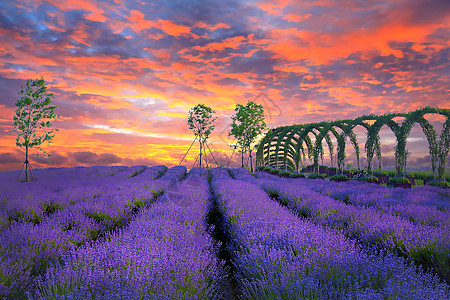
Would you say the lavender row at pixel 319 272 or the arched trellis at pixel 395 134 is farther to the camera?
the arched trellis at pixel 395 134

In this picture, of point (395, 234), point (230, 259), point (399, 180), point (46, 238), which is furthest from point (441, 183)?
point (46, 238)

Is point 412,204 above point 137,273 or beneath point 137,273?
beneath

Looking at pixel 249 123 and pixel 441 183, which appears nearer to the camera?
pixel 441 183

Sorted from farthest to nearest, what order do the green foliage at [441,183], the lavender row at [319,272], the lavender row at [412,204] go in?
1. the green foliage at [441,183]
2. the lavender row at [412,204]
3. the lavender row at [319,272]

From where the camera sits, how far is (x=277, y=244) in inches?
116

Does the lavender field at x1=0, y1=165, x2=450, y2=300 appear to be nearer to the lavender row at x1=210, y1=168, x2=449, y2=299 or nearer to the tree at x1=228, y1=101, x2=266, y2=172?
the lavender row at x1=210, y1=168, x2=449, y2=299

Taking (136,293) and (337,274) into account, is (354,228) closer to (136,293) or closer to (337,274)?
(337,274)

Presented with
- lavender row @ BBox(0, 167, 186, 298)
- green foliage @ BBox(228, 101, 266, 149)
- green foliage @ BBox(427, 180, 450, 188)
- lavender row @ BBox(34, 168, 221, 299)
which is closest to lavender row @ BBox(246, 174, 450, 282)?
lavender row @ BBox(34, 168, 221, 299)

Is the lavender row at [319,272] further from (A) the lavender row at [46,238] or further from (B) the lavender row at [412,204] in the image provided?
(B) the lavender row at [412,204]

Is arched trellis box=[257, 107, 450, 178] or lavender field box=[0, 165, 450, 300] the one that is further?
arched trellis box=[257, 107, 450, 178]

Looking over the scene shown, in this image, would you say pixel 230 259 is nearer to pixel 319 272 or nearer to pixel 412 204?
pixel 319 272

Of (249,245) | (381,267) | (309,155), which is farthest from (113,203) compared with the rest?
(309,155)

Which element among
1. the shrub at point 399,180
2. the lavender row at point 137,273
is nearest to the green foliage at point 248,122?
the shrub at point 399,180

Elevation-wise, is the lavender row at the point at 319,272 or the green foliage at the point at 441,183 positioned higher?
the lavender row at the point at 319,272
